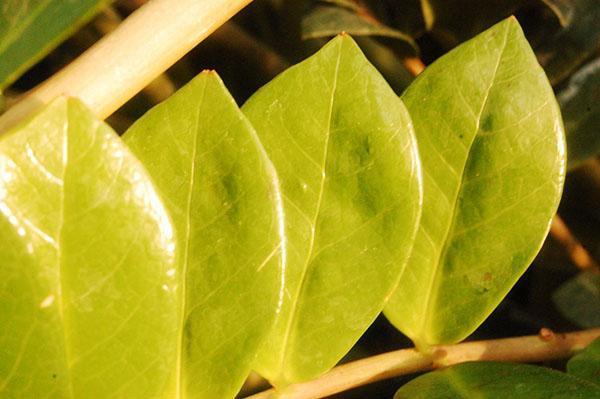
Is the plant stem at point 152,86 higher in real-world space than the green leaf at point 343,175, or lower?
higher

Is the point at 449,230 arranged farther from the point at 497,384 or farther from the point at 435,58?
the point at 435,58

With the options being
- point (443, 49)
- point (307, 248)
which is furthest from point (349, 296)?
point (443, 49)

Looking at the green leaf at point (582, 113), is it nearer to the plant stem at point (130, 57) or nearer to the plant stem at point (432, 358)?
the plant stem at point (432, 358)

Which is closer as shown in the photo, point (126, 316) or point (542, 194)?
point (126, 316)

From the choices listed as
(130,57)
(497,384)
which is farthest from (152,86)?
(497,384)

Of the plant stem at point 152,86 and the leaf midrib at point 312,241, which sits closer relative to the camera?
the leaf midrib at point 312,241

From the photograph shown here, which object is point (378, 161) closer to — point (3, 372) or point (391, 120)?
point (391, 120)

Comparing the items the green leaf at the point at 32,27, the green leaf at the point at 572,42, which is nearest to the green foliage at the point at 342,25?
the green leaf at the point at 572,42
